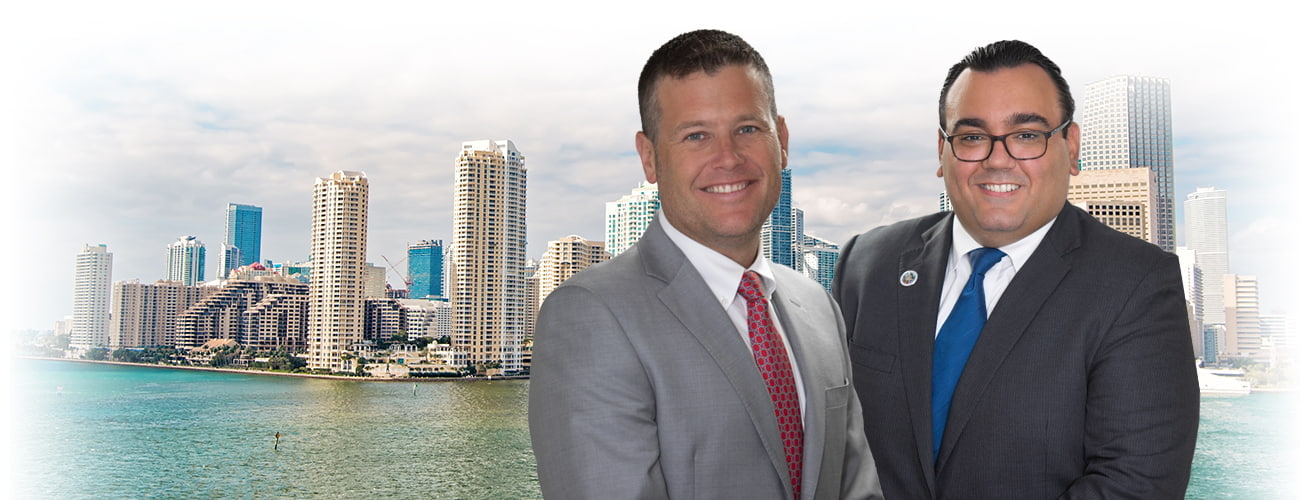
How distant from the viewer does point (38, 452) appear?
145ft

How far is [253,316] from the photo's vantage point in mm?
56875

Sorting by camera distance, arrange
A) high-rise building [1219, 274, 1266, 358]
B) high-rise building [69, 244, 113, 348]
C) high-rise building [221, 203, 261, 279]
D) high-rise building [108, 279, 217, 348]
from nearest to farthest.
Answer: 1. high-rise building [1219, 274, 1266, 358]
2. high-rise building [69, 244, 113, 348]
3. high-rise building [108, 279, 217, 348]
4. high-rise building [221, 203, 261, 279]

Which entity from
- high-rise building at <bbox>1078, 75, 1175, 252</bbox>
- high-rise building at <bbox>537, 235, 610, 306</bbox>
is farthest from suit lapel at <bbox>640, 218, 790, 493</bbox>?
high-rise building at <bbox>537, 235, 610, 306</bbox>

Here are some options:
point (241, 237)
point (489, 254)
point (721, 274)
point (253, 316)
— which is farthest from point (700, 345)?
point (241, 237)

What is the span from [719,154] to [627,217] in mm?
47249

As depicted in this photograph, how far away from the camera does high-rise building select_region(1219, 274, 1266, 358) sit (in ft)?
126

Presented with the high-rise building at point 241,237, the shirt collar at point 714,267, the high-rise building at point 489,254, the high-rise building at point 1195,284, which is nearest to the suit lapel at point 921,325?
the shirt collar at point 714,267

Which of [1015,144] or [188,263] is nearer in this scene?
[1015,144]

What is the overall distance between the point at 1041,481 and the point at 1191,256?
1750 inches

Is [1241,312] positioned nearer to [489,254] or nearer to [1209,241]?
[1209,241]

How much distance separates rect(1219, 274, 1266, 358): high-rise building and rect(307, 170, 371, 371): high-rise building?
45.3 meters

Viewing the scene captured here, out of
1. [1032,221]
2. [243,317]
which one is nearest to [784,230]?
[1032,221]

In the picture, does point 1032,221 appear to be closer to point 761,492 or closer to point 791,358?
point 791,358

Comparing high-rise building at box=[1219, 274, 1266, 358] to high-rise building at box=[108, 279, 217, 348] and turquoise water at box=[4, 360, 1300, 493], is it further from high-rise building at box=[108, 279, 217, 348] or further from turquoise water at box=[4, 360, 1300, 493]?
high-rise building at box=[108, 279, 217, 348]
